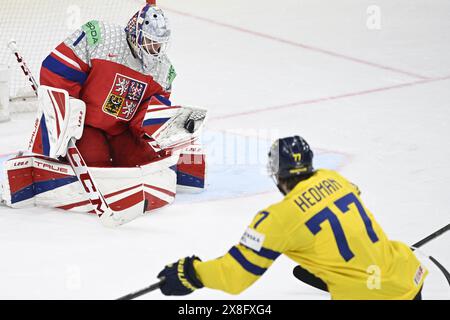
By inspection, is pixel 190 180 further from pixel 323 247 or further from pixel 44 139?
pixel 323 247

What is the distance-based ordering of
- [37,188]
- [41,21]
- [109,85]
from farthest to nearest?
[41,21] → [37,188] → [109,85]

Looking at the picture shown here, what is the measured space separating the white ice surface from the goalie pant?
6 cm

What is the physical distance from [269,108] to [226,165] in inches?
36.8

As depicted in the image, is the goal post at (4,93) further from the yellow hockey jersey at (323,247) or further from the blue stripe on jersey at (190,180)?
the yellow hockey jersey at (323,247)

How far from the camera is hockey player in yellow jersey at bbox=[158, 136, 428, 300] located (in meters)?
2.44

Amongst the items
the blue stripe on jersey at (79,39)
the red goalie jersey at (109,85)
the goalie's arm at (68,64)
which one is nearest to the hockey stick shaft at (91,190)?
the red goalie jersey at (109,85)

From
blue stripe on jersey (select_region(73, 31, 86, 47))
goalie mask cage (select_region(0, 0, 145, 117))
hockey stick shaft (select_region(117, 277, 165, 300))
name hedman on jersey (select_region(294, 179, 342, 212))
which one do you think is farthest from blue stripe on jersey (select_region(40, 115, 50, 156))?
goalie mask cage (select_region(0, 0, 145, 117))

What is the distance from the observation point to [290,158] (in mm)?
2537

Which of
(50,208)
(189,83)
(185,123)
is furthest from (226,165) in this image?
(189,83)

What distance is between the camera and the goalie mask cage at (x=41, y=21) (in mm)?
6191

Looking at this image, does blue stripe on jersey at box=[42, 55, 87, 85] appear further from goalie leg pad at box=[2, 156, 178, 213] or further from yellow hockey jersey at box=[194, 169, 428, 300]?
yellow hockey jersey at box=[194, 169, 428, 300]

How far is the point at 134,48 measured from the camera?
3.87 meters

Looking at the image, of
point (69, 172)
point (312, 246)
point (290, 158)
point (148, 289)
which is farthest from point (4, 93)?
point (312, 246)

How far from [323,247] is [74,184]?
1.73m
